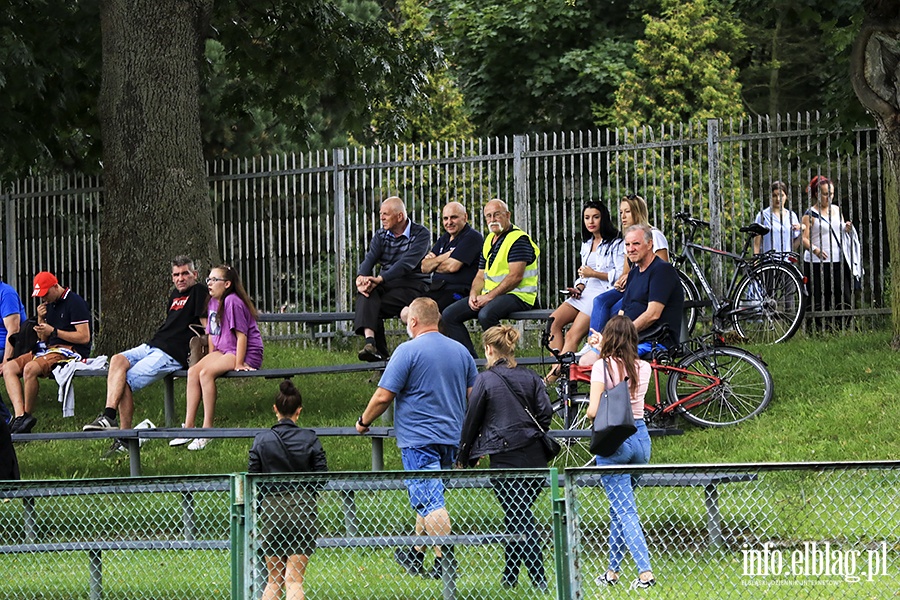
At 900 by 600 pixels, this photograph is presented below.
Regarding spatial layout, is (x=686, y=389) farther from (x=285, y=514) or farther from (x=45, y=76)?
(x=45, y=76)

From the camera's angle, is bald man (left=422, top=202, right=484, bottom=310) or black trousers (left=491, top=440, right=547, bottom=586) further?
bald man (left=422, top=202, right=484, bottom=310)

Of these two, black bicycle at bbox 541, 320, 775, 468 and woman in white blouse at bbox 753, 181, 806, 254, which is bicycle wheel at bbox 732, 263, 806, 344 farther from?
black bicycle at bbox 541, 320, 775, 468

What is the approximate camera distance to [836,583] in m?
6.35

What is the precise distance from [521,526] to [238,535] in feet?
4.35

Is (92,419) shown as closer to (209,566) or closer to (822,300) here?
(209,566)

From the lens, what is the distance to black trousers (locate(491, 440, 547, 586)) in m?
6.51

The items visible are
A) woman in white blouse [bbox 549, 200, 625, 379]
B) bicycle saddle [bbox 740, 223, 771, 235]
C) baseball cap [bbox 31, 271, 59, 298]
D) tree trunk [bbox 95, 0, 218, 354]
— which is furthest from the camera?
tree trunk [bbox 95, 0, 218, 354]

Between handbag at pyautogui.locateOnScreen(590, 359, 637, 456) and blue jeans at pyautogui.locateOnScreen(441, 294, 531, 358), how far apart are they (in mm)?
3845

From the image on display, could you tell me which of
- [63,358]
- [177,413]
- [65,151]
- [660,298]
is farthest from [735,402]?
[65,151]

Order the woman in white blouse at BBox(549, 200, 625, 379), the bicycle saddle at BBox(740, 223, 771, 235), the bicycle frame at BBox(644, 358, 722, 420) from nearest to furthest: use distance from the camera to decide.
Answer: the bicycle frame at BBox(644, 358, 722, 420)
the woman in white blouse at BBox(549, 200, 625, 379)
the bicycle saddle at BBox(740, 223, 771, 235)

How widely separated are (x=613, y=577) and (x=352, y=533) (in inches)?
53.3

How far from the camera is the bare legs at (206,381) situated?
1204cm

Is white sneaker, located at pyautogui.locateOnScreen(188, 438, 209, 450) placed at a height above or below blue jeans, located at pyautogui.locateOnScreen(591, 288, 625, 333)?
below

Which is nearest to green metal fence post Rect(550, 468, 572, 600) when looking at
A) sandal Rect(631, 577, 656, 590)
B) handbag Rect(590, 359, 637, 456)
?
sandal Rect(631, 577, 656, 590)
